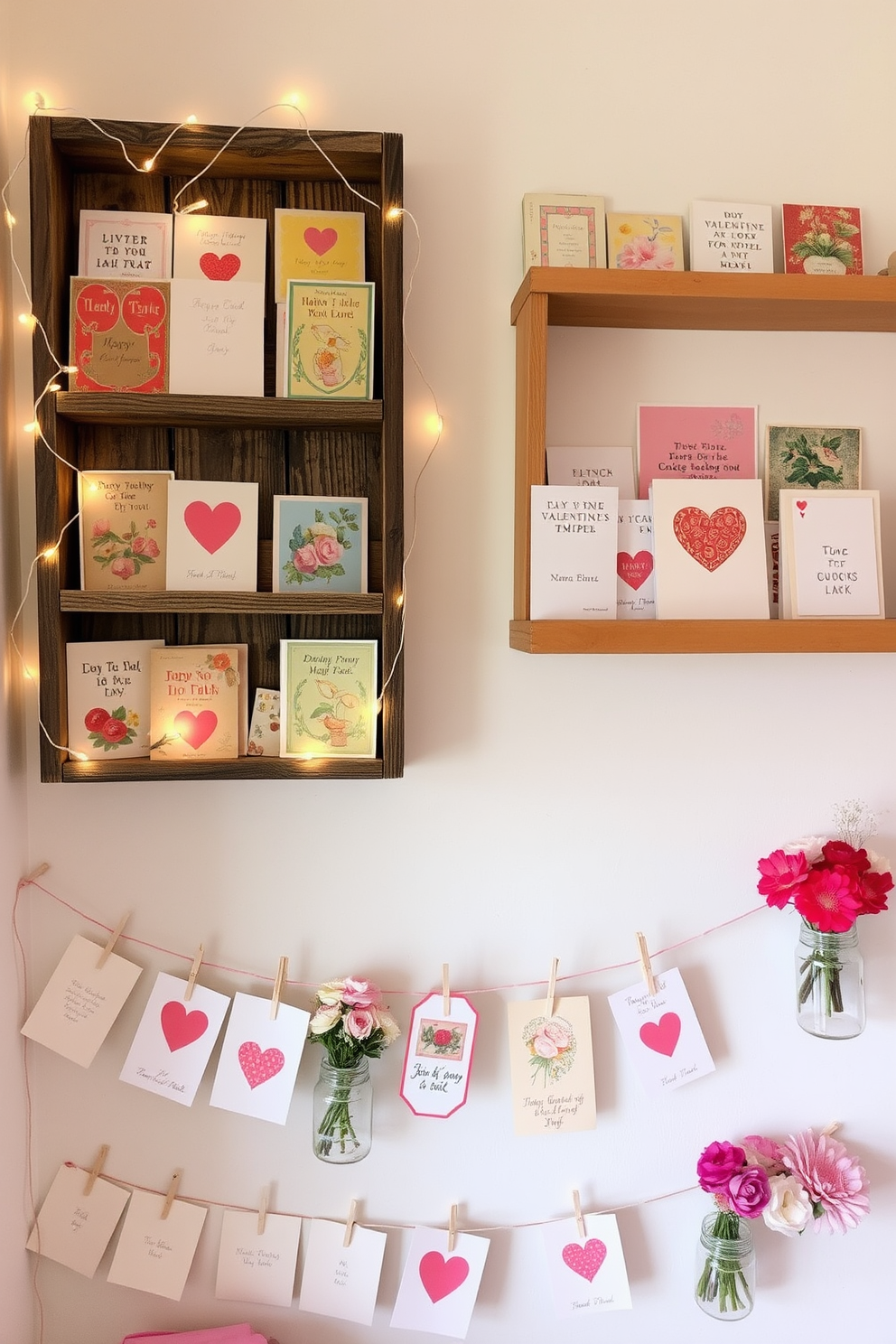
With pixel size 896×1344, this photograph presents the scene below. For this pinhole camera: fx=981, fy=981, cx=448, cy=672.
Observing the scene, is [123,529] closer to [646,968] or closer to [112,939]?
[112,939]

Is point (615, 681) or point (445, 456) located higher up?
point (445, 456)

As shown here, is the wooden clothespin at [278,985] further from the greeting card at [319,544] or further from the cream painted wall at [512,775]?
the greeting card at [319,544]

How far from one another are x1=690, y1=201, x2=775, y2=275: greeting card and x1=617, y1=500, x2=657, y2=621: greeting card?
35cm

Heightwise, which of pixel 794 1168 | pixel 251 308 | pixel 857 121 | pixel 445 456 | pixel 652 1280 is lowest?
pixel 652 1280

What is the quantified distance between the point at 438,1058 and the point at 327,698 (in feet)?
1.73

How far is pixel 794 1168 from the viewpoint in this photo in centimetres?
139

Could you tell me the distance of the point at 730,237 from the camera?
136 cm

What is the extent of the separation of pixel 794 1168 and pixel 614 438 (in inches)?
41.8

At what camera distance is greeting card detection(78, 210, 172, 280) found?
128 centimetres

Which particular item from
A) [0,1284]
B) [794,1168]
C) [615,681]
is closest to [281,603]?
[615,681]

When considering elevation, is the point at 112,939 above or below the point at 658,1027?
above

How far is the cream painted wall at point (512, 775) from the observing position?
1.35m

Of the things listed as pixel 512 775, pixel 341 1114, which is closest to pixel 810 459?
pixel 512 775

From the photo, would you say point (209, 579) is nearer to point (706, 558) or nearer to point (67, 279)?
point (67, 279)
